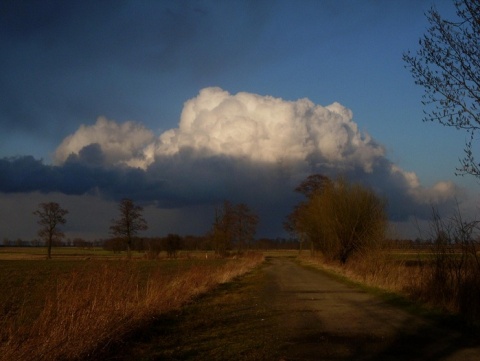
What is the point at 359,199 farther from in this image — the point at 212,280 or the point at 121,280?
the point at 121,280

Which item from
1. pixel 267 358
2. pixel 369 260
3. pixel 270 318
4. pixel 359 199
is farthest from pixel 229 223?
pixel 267 358

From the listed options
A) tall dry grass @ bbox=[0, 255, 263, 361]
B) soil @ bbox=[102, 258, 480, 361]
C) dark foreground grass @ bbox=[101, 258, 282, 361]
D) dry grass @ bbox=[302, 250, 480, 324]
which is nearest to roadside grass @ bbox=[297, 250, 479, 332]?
dry grass @ bbox=[302, 250, 480, 324]

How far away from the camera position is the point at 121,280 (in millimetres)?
12539

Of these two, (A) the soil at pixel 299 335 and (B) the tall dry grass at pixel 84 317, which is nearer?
(B) the tall dry grass at pixel 84 317

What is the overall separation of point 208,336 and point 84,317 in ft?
9.39

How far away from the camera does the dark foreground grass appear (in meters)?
8.88

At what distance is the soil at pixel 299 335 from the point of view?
29.1 feet

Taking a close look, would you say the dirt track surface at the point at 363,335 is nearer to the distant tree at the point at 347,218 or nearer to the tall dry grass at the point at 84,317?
the tall dry grass at the point at 84,317

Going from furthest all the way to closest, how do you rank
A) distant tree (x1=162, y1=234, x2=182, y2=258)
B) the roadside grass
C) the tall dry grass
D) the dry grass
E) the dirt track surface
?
distant tree (x1=162, y1=234, x2=182, y2=258) < the roadside grass < the dry grass < the dirt track surface < the tall dry grass

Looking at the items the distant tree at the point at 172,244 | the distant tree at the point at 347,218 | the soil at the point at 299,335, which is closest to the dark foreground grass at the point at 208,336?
the soil at the point at 299,335

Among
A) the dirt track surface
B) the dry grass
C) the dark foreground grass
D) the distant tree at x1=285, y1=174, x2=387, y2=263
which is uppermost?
the distant tree at x1=285, y1=174, x2=387, y2=263

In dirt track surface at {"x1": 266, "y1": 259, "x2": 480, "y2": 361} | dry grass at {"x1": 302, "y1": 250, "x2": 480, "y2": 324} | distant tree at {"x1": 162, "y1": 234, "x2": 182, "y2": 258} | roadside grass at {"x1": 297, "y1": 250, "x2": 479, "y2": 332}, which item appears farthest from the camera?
distant tree at {"x1": 162, "y1": 234, "x2": 182, "y2": 258}

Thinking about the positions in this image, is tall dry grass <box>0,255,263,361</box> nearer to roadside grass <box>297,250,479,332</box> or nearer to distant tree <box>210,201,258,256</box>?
roadside grass <box>297,250,479,332</box>

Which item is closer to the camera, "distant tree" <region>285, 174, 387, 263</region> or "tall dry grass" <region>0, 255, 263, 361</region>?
"tall dry grass" <region>0, 255, 263, 361</region>
